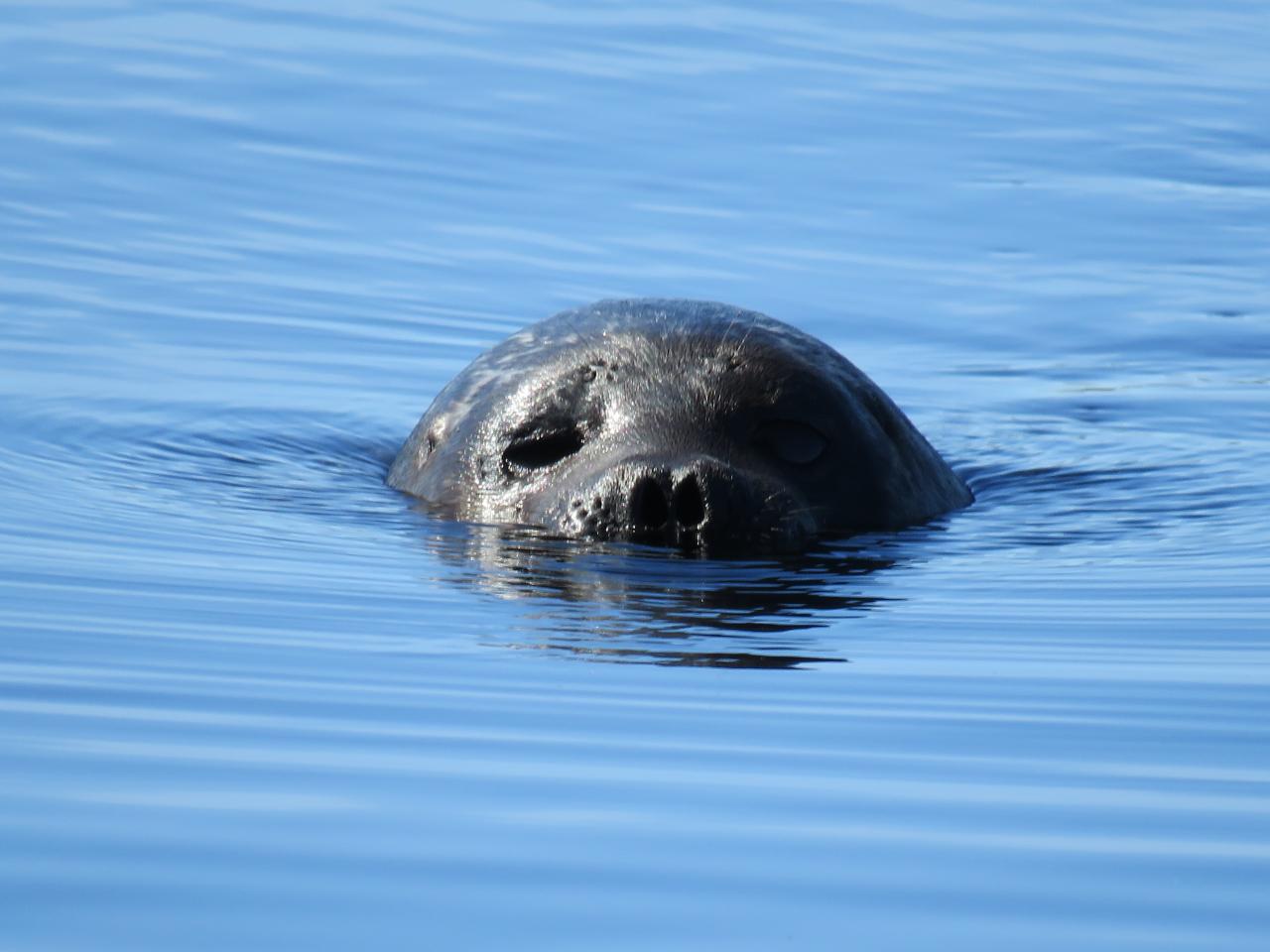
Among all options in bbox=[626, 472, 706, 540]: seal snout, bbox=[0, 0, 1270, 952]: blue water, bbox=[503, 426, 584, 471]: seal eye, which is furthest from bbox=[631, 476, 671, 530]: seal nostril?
bbox=[503, 426, 584, 471]: seal eye

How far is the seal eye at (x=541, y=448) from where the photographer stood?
7.92 metres

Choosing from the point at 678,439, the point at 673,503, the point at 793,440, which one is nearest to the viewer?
the point at 673,503

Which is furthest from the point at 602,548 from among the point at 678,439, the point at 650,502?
the point at 678,439

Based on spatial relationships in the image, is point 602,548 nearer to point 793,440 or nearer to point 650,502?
point 650,502

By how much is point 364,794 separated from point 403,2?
21188 millimetres

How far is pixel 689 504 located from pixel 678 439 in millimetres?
490

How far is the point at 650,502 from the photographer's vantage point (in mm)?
7180

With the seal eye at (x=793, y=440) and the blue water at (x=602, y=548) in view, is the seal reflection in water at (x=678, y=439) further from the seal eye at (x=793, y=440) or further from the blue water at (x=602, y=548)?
the blue water at (x=602, y=548)

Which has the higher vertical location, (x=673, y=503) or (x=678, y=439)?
(x=678, y=439)

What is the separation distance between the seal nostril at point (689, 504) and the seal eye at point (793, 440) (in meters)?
0.70

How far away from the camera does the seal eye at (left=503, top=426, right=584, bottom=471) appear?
7922mm

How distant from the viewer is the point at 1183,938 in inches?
137

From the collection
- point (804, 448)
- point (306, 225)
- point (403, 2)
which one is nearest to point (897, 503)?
point (804, 448)

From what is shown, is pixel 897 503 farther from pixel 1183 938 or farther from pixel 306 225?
pixel 306 225
